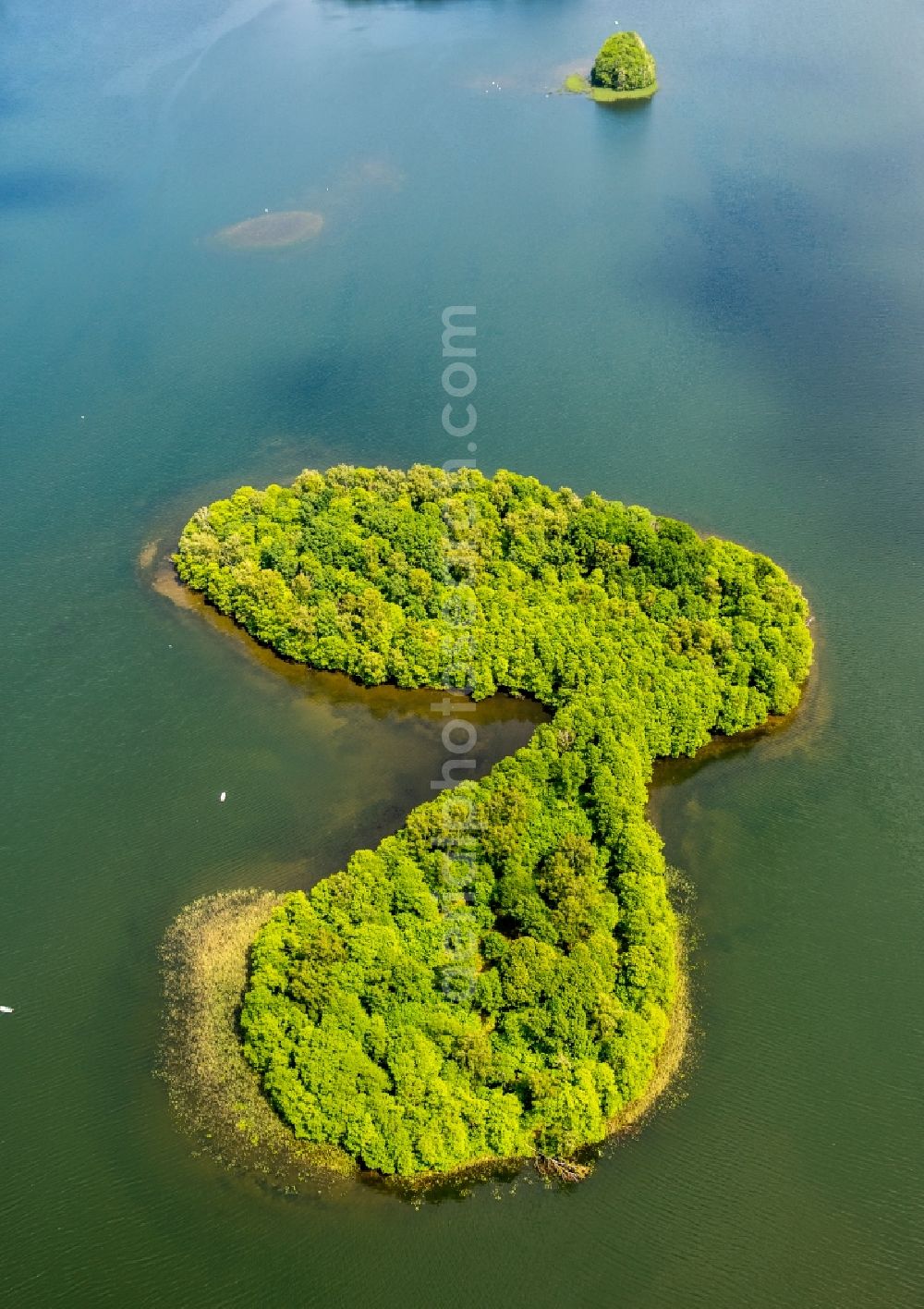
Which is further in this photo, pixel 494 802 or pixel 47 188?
pixel 47 188

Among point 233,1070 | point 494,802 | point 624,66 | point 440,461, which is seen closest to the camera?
point 233,1070

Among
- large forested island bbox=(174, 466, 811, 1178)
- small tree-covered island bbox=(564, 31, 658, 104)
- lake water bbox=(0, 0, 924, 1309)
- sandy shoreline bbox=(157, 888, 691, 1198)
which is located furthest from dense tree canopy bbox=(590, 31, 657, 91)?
sandy shoreline bbox=(157, 888, 691, 1198)

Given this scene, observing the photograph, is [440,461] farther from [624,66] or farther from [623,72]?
[624,66]

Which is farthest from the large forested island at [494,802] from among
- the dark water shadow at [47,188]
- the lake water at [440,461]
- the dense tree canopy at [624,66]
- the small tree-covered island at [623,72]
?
the dense tree canopy at [624,66]

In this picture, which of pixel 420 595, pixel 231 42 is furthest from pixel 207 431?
pixel 231 42

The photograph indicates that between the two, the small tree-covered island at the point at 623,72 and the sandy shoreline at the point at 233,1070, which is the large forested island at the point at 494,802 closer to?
the sandy shoreline at the point at 233,1070

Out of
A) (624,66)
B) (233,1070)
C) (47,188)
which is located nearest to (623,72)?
(624,66)

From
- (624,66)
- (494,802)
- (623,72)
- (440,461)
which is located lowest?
(494,802)

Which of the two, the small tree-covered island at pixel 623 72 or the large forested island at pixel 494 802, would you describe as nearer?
the large forested island at pixel 494 802
